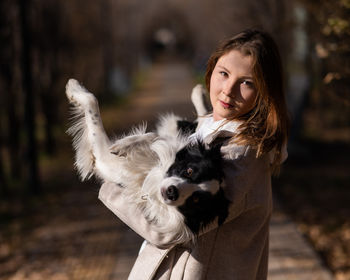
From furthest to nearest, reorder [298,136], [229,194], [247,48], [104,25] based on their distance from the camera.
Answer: [104,25] < [298,136] < [247,48] < [229,194]

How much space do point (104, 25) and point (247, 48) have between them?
720 inches

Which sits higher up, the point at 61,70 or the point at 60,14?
the point at 60,14

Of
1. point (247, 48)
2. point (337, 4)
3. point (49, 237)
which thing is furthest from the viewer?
point (49, 237)

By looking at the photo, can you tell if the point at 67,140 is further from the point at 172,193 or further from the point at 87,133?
the point at 172,193

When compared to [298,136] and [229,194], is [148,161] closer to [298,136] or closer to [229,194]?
[229,194]

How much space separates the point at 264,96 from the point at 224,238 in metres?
0.53

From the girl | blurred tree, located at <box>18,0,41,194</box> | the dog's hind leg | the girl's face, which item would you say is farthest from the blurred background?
the girl's face

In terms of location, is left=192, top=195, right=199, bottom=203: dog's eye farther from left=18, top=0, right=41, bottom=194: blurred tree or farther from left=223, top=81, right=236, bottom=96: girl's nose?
left=18, top=0, right=41, bottom=194: blurred tree

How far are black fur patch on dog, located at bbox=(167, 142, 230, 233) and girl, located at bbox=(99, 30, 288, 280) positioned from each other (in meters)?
0.07

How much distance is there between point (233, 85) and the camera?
1711 mm

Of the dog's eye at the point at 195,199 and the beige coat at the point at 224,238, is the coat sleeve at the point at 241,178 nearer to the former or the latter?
the beige coat at the point at 224,238

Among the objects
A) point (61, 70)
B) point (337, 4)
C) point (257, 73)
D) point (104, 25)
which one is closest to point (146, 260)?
point (257, 73)

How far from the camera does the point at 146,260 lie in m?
1.80

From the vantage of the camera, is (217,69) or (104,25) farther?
(104,25)
